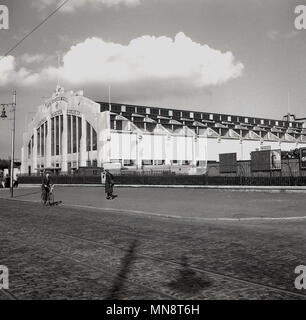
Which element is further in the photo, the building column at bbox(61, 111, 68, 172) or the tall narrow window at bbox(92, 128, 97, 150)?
the building column at bbox(61, 111, 68, 172)

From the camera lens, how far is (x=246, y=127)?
93.3m

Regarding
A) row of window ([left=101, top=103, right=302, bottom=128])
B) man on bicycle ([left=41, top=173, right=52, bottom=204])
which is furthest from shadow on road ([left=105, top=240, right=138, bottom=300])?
row of window ([left=101, top=103, right=302, bottom=128])

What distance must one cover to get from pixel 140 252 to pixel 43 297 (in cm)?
339

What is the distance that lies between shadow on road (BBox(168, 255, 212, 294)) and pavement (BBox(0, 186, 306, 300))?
0.5 inches

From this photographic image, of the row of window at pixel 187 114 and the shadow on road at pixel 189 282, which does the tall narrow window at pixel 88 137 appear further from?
the shadow on road at pixel 189 282

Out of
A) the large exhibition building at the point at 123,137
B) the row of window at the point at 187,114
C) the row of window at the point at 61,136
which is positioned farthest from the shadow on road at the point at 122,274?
the row of window at the point at 187,114

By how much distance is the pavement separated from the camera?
5746mm

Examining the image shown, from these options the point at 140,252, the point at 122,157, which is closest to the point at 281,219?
the point at 140,252

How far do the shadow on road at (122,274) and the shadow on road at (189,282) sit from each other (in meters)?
0.75

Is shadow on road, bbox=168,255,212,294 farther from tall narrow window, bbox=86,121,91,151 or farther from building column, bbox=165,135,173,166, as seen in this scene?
building column, bbox=165,135,173,166

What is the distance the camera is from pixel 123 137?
226 ft

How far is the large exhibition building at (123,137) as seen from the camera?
226 ft

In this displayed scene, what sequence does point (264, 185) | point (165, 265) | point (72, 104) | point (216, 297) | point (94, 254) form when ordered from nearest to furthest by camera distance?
point (216, 297), point (165, 265), point (94, 254), point (264, 185), point (72, 104)
